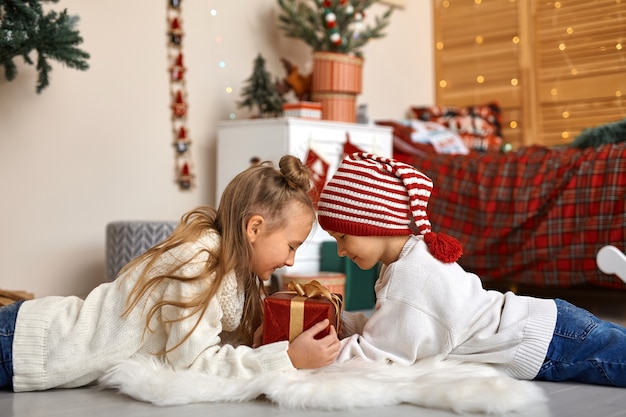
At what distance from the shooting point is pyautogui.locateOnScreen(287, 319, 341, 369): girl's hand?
1.46 metres

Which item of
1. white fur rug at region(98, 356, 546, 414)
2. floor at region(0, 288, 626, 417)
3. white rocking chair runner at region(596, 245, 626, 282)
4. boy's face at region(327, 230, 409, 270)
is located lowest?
floor at region(0, 288, 626, 417)

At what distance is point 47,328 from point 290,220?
0.52m

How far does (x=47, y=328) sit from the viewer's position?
150 cm

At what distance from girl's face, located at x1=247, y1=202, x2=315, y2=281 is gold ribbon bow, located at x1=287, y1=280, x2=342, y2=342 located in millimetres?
65

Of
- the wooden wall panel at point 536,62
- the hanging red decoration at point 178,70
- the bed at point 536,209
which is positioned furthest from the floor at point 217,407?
the wooden wall panel at point 536,62

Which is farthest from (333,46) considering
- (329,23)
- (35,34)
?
(35,34)

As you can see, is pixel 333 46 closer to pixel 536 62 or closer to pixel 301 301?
pixel 536 62

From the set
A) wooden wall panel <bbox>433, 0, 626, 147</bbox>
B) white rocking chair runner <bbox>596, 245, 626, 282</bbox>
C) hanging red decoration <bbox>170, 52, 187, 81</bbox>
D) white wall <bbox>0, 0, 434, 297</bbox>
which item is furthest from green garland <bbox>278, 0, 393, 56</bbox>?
white rocking chair runner <bbox>596, 245, 626, 282</bbox>

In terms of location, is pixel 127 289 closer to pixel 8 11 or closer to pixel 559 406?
pixel 559 406

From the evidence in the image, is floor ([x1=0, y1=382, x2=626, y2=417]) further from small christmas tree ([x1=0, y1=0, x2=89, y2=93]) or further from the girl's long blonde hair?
small christmas tree ([x1=0, y1=0, x2=89, y2=93])

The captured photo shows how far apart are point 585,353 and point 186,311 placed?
0.79 m

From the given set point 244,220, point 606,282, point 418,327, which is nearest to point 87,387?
point 244,220

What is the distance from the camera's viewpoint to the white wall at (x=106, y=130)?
251 centimetres

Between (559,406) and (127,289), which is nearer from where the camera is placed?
(559,406)
